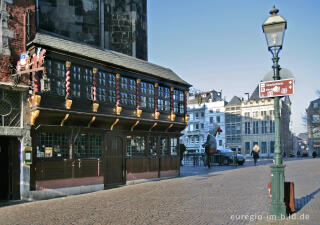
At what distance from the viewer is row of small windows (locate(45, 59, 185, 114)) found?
14914 mm

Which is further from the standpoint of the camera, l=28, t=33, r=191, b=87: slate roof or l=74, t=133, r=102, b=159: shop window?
l=74, t=133, r=102, b=159: shop window

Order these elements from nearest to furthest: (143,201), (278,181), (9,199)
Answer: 1. (278,181)
2. (143,201)
3. (9,199)

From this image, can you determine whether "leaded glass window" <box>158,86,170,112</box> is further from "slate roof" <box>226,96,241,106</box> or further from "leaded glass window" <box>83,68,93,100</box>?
"slate roof" <box>226,96,241,106</box>

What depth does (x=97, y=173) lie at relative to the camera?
657 inches

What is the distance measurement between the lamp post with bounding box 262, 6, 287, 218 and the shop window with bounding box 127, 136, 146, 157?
10.9 m

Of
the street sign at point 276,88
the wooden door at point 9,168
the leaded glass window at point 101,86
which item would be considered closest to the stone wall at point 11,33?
the wooden door at point 9,168

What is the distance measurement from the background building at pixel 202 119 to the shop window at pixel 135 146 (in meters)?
59.8

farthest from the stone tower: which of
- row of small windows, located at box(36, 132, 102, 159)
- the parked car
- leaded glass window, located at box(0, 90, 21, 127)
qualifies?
the parked car

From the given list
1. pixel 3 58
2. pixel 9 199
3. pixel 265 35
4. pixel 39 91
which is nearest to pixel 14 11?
pixel 3 58

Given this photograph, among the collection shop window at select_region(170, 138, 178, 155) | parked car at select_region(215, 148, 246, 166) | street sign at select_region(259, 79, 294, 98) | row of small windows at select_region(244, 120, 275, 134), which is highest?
street sign at select_region(259, 79, 294, 98)

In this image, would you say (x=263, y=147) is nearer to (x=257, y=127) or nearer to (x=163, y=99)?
(x=257, y=127)

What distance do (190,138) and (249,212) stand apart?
73976 mm

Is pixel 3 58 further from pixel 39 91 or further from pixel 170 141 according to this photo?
pixel 170 141

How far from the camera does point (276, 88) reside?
9359mm
